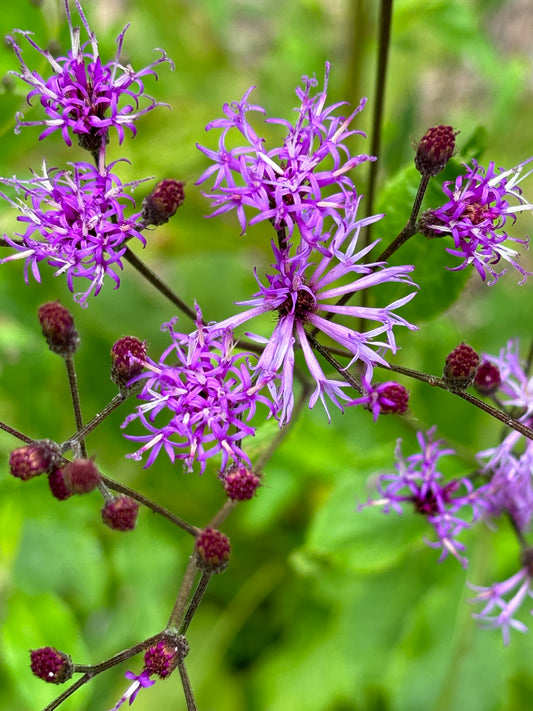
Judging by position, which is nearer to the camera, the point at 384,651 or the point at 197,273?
the point at 384,651

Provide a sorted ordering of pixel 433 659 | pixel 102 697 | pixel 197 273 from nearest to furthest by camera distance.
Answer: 1. pixel 433 659
2. pixel 102 697
3. pixel 197 273

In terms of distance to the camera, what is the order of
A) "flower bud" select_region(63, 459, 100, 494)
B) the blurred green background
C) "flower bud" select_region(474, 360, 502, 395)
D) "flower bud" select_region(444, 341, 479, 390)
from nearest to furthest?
"flower bud" select_region(63, 459, 100, 494), "flower bud" select_region(444, 341, 479, 390), "flower bud" select_region(474, 360, 502, 395), the blurred green background

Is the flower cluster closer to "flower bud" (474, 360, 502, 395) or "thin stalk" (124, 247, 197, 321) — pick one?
"thin stalk" (124, 247, 197, 321)

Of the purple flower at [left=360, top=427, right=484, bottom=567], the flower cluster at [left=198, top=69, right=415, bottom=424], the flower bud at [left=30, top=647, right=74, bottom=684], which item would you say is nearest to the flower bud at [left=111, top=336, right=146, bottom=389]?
the flower cluster at [left=198, top=69, right=415, bottom=424]

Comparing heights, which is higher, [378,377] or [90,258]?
[378,377]

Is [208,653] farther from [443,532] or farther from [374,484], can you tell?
[443,532]

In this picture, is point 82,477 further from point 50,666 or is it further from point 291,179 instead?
point 291,179

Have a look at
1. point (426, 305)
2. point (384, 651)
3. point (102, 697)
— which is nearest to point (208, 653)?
point (102, 697)
